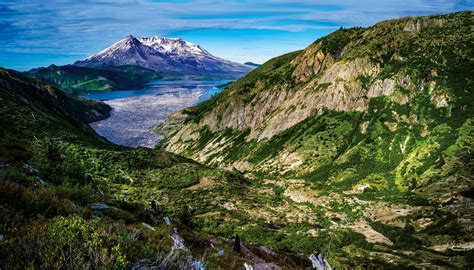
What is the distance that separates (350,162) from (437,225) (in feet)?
129

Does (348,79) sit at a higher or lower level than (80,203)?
higher

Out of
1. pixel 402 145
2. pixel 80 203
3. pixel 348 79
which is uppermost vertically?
pixel 348 79

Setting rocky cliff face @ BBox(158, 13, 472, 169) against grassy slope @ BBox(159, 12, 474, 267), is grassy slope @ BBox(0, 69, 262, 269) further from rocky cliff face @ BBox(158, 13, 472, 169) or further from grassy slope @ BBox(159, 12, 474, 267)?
rocky cliff face @ BBox(158, 13, 472, 169)

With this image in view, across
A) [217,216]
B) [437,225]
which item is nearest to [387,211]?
[437,225]

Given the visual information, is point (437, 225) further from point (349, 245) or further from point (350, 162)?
point (350, 162)

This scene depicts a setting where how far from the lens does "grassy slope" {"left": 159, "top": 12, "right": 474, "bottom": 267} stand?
70812mm

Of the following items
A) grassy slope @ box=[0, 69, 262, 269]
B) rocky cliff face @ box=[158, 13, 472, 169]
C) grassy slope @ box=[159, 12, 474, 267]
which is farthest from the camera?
rocky cliff face @ box=[158, 13, 472, 169]

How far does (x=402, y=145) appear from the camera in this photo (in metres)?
99.7

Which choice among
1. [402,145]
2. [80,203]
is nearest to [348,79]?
[402,145]

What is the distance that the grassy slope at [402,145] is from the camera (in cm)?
7081

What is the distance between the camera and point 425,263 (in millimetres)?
50406

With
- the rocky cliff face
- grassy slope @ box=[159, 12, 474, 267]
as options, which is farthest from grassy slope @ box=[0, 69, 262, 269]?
the rocky cliff face

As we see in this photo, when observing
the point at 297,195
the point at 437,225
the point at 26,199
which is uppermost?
the point at 26,199

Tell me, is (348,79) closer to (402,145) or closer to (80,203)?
(402,145)
